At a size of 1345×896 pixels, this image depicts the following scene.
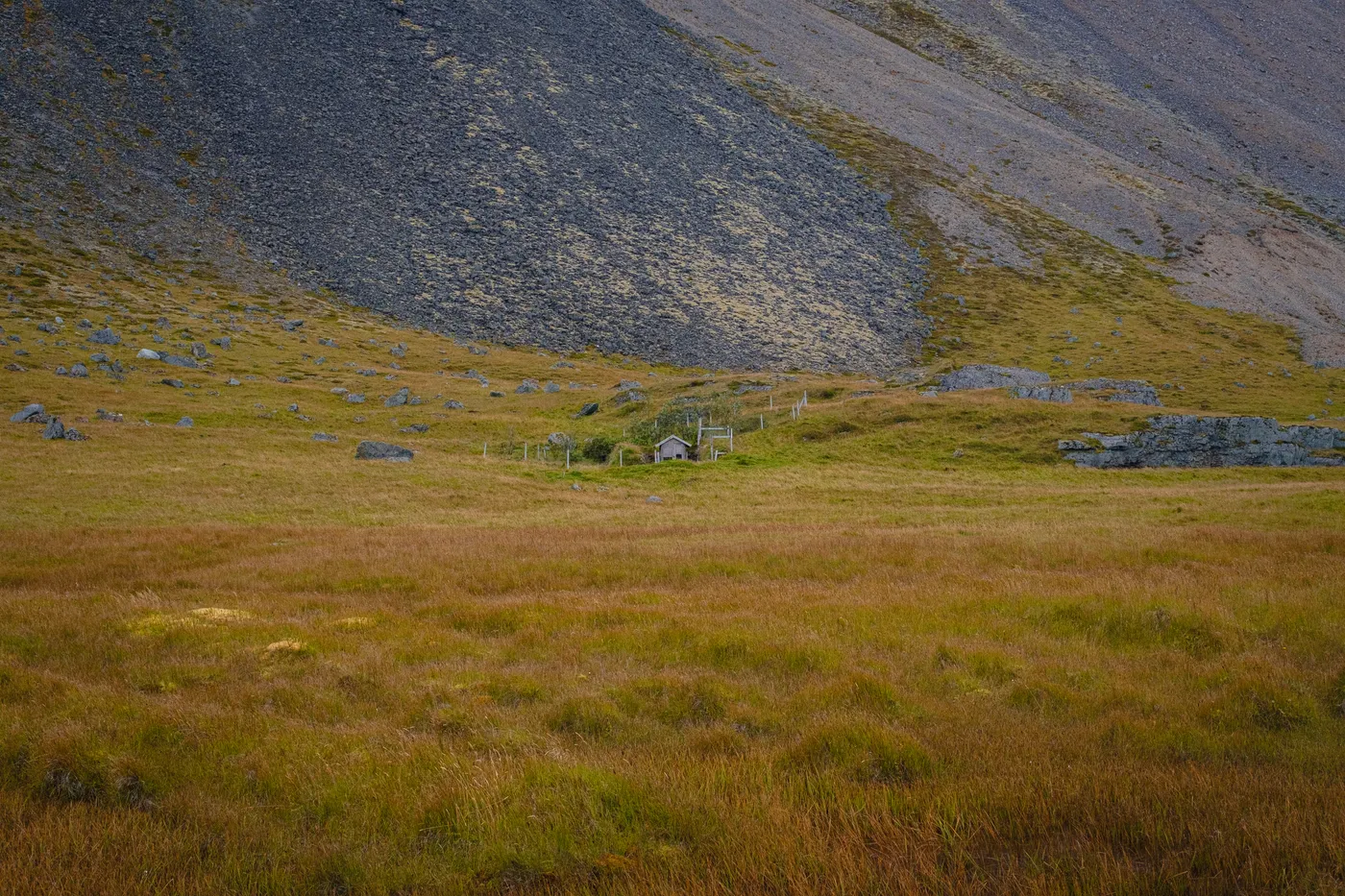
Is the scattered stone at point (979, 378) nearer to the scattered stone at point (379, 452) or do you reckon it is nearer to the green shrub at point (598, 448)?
the green shrub at point (598, 448)

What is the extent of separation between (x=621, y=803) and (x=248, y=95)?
12234 centimetres

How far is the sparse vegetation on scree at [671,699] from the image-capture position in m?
5.57

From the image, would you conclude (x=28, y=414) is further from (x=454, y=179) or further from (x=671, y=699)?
(x=454, y=179)

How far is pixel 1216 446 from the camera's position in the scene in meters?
51.6

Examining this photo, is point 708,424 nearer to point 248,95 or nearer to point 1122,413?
point 1122,413

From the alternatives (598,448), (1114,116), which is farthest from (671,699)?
(1114,116)

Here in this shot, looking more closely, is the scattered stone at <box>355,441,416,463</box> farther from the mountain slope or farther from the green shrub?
the mountain slope

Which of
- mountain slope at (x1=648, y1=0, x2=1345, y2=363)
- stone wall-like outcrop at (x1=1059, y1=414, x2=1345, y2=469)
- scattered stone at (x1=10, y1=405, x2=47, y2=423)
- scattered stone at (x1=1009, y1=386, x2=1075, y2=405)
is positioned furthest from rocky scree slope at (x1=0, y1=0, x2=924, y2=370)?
scattered stone at (x1=10, y1=405, x2=47, y2=423)

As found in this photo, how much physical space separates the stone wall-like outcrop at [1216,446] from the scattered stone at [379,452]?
42068 mm

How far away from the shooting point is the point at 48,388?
186ft

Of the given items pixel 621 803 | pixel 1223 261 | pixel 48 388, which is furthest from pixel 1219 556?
pixel 1223 261

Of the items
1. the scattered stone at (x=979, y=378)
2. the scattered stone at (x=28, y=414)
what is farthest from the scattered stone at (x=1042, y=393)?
the scattered stone at (x=28, y=414)

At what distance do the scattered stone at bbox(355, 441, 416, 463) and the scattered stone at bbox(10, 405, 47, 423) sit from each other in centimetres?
1954

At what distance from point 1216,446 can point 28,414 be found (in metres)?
74.5
